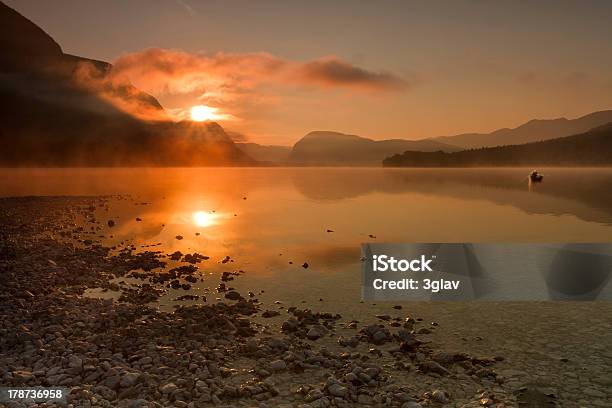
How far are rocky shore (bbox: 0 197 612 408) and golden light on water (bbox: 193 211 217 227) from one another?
1105 inches

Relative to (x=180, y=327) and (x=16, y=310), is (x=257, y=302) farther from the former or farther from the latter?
(x=16, y=310)

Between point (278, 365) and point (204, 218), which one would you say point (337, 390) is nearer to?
point (278, 365)

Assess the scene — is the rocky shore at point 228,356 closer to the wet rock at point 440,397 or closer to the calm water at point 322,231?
the wet rock at point 440,397

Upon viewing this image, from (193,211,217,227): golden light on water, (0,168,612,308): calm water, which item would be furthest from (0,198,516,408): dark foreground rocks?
(193,211,217,227): golden light on water

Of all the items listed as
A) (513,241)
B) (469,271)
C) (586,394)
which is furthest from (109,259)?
(513,241)

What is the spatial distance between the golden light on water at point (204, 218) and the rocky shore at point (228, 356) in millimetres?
28076

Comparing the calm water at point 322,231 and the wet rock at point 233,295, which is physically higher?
the calm water at point 322,231

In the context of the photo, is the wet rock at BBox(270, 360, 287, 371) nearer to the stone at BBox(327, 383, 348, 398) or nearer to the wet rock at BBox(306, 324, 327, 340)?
the stone at BBox(327, 383, 348, 398)

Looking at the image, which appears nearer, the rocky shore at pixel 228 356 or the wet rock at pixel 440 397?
the wet rock at pixel 440 397

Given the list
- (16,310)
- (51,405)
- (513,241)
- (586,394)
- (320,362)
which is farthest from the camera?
(513,241)

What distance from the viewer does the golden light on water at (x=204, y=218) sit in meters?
50.1

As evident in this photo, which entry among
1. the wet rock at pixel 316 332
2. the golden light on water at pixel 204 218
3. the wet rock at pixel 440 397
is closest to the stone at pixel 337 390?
the wet rock at pixel 440 397

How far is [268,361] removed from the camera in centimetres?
1396

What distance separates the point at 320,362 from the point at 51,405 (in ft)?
23.1
